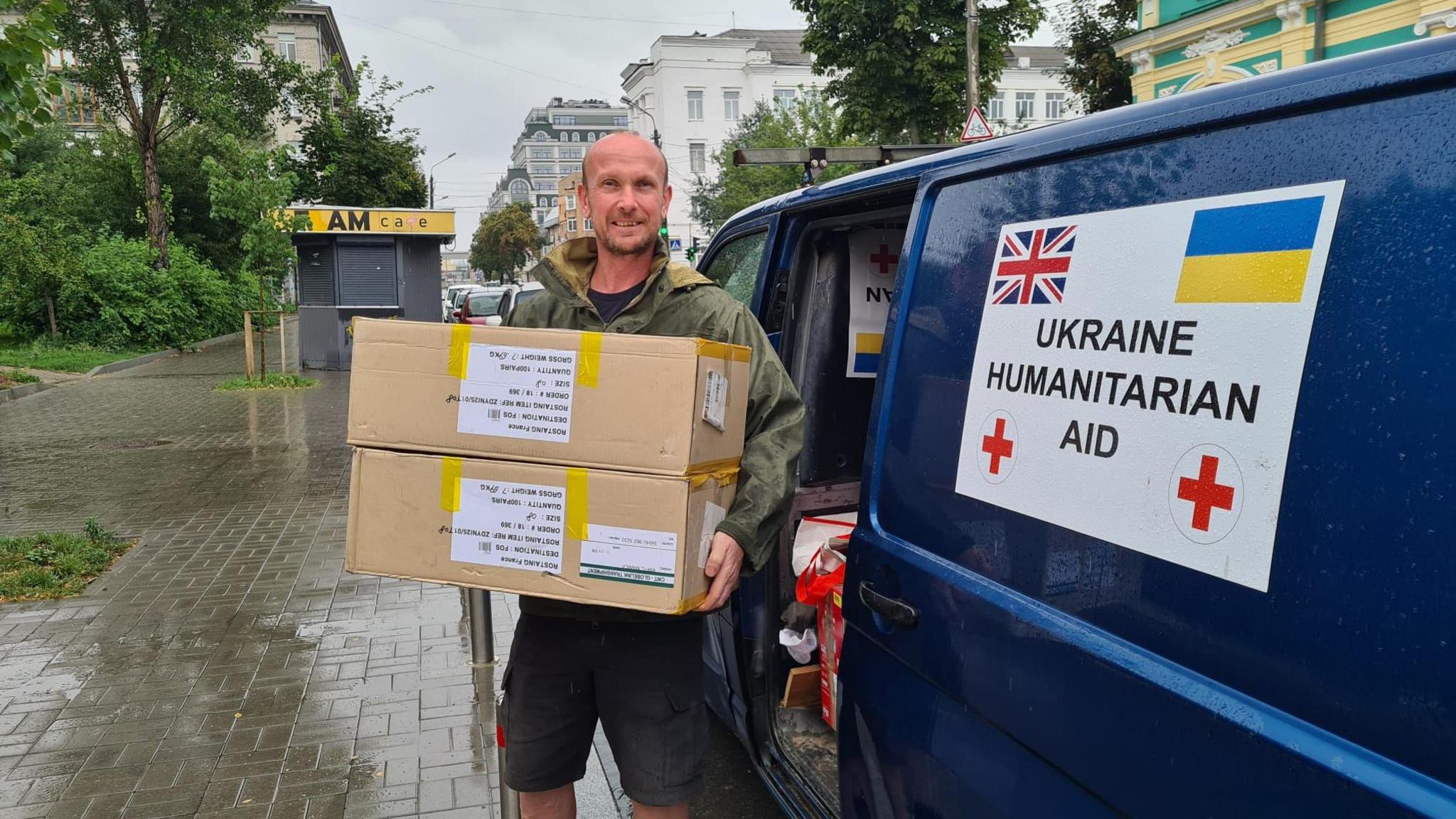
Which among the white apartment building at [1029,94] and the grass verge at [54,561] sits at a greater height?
the white apartment building at [1029,94]

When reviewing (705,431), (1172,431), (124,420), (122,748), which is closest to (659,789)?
(705,431)

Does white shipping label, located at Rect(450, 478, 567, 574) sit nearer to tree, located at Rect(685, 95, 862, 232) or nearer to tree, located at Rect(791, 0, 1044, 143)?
tree, located at Rect(791, 0, 1044, 143)

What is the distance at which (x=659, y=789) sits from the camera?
236 cm

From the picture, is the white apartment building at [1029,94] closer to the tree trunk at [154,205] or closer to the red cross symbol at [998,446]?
the tree trunk at [154,205]

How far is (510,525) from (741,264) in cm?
197

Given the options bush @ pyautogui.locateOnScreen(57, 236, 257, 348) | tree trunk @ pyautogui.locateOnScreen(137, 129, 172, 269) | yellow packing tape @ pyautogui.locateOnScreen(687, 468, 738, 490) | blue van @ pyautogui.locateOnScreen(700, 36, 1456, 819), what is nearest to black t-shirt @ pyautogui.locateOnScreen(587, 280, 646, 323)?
yellow packing tape @ pyautogui.locateOnScreen(687, 468, 738, 490)

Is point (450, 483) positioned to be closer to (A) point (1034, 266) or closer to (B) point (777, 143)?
(A) point (1034, 266)

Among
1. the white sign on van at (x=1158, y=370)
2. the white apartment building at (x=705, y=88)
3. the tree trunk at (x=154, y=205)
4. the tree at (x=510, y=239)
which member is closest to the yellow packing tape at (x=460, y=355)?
the white sign on van at (x=1158, y=370)

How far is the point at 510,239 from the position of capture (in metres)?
82.6

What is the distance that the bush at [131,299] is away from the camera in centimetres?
2230

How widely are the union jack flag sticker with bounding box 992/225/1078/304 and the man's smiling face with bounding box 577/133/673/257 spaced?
2.88ft

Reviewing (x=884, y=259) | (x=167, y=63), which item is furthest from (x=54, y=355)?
(x=884, y=259)

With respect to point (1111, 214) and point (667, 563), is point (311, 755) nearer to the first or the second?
point (667, 563)

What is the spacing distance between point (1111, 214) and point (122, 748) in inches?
161
